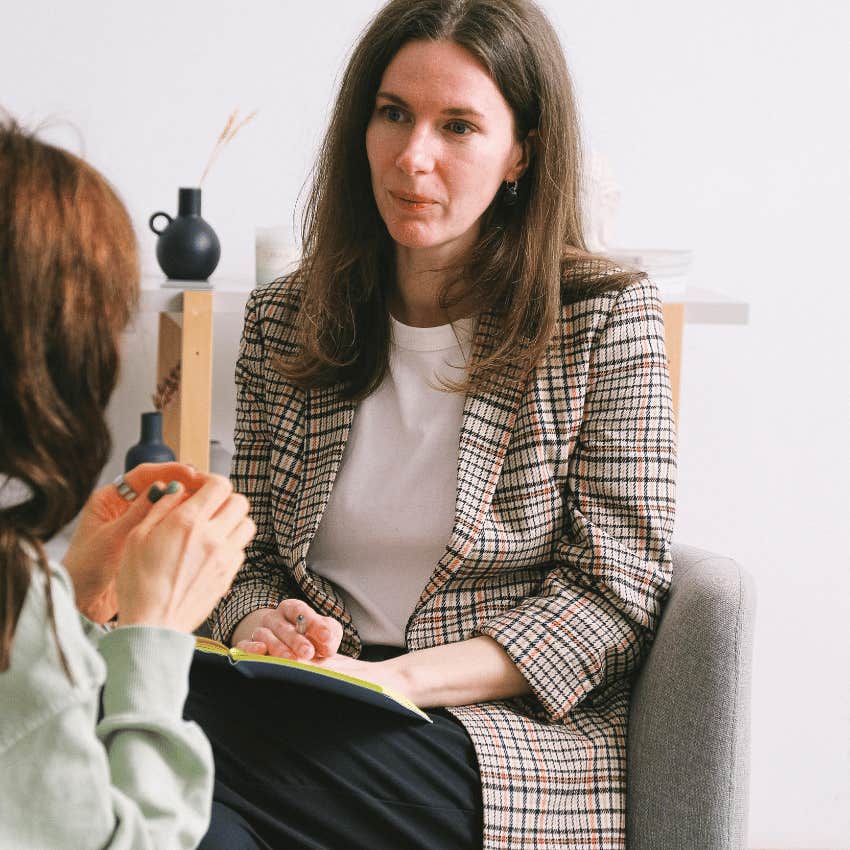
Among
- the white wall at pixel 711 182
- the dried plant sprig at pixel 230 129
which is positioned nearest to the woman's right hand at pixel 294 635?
the white wall at pixel 711 182

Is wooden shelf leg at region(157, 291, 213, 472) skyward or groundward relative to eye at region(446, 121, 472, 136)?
groundward

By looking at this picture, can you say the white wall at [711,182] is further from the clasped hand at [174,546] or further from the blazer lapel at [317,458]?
the clasped hand at [174,546]

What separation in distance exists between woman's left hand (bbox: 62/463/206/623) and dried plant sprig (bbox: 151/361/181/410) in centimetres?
102

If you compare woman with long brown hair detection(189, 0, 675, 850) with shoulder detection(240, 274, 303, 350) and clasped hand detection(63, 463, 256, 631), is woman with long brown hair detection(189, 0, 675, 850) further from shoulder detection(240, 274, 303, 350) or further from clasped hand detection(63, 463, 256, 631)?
clasped hand detection(63, 463, 256, 631)

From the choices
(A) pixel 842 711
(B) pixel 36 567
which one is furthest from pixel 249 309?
(A) pixel 842 711

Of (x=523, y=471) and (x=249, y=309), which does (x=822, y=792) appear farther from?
(x=249, y=309)

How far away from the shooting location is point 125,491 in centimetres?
107

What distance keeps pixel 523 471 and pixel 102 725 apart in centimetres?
74

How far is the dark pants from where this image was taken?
1257 mm

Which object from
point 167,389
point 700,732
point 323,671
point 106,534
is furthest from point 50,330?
point 167,389

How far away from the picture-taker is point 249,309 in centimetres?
170

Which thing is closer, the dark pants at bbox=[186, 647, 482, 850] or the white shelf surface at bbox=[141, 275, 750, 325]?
the dark pants at bbox=[186, 647, 482, 850]

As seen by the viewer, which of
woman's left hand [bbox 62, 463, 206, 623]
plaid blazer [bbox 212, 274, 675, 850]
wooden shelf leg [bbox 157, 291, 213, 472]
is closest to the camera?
woman's left hand [bbox 62, 463, 206, 623]

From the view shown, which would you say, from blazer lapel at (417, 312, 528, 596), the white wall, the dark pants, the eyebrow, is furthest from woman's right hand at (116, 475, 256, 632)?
the white wall
